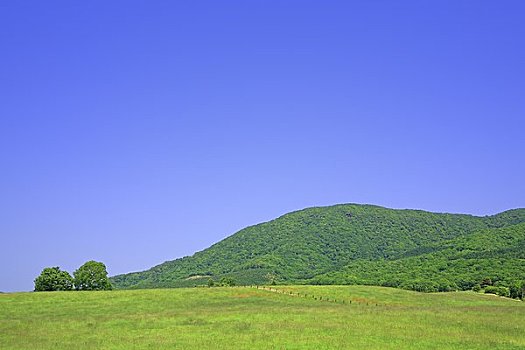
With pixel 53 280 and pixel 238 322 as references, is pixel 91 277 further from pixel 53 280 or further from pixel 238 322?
pixel 238 322

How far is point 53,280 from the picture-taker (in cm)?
10481

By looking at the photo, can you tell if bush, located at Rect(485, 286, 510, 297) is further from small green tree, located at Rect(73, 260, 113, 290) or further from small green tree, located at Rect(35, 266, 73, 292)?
small green tree, located at Rect(35, 266, 73, 292)

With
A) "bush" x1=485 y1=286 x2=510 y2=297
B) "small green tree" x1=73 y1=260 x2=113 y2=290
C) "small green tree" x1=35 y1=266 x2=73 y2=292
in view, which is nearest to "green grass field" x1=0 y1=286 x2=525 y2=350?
"bush" x1=485 y1=286 x2=510 y2=297

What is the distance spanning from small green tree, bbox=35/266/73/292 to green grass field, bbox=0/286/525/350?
916 inches

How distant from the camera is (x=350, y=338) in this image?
152 feet

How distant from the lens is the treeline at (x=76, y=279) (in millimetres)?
104438

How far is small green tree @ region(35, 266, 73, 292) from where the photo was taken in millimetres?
104188

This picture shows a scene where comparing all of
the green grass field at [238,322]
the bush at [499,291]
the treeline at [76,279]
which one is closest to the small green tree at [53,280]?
the treeline at [76,279]

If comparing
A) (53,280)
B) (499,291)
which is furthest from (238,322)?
(499,291)

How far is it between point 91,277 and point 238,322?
60659mm

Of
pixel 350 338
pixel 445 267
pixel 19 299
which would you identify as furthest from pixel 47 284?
pixel 445 267

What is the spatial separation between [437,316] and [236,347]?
26.2 m

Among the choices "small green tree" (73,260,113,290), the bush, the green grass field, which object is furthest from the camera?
"small green tree" (73,260,113,290)

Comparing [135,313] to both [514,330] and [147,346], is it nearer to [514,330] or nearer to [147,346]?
[147,346]
